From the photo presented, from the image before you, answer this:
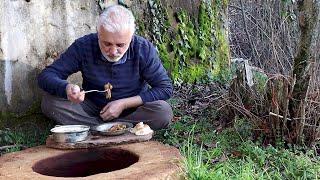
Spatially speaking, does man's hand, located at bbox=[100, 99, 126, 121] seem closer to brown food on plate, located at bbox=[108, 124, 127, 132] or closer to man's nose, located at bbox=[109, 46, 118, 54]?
brown food on plate, located at bbox=[108, 124, 127, 132]

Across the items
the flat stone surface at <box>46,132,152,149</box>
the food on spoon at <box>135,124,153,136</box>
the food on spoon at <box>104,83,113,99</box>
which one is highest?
the food on spoon at <box>104,83,113,99</box>

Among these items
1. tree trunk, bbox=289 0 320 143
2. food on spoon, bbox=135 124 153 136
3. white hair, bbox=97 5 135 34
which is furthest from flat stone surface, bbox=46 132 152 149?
tree trunk, bbox=289 0 320 143

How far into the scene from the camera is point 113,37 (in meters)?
3.79

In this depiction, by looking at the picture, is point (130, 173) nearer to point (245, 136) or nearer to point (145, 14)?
point (245, 136)

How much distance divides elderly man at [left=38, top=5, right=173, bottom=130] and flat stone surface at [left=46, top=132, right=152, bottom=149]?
0.59 metres

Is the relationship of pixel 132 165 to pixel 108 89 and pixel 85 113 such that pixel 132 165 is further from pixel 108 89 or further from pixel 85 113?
pixel 85 113

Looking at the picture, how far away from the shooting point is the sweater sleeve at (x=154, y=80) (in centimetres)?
418

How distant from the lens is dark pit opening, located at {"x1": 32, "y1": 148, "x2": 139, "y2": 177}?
318 cm

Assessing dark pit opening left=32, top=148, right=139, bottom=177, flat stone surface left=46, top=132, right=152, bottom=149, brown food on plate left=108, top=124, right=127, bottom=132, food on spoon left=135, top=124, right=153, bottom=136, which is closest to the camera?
dark pit opening left=32, top=148, right=139, bottom=177

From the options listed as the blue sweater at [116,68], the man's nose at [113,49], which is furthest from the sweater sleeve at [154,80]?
the man's nose at [113,49]

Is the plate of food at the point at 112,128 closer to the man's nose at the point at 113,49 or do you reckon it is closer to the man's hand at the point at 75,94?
the man's hand at the point at 75,94

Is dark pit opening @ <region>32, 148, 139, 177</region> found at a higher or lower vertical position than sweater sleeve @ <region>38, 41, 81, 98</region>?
lower

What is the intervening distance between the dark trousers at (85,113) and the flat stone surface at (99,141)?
719mm

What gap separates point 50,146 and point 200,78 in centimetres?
367
